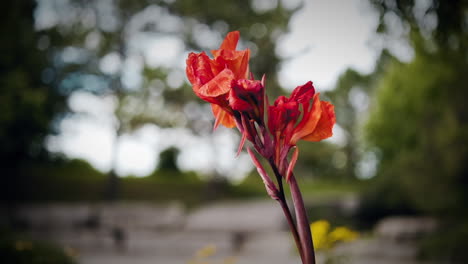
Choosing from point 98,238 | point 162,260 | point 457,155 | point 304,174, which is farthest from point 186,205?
point 304,174

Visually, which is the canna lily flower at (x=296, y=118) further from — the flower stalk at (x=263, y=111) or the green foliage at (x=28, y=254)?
the green foliage at (x=28, y=254)

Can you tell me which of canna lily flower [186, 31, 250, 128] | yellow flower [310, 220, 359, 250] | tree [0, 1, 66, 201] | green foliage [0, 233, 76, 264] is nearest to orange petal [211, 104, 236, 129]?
canna lily flower [186, 31, 250, 128]

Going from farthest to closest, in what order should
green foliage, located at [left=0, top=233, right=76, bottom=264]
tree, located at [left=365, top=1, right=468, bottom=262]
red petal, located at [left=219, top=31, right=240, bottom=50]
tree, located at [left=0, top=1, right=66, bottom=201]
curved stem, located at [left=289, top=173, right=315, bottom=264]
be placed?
tree, located at [left=0, top=1, right=66, bottom=201], green foliage, located at [left=0, top=233, right=76, bottom=264], tree, located at [left=365, top=1, right=468, bottom=262], red petal, located at [left=219, top=31, right=240, bottom=50], curved stem, located at [left=289, top=173, right=315, bottom=264]

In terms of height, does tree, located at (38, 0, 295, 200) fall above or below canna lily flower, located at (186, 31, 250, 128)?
above

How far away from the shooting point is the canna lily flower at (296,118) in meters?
0.60

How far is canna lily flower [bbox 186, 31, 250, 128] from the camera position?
58cm

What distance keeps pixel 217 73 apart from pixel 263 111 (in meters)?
0.12

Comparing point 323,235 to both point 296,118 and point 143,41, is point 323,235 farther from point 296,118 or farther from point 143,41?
point 143,41

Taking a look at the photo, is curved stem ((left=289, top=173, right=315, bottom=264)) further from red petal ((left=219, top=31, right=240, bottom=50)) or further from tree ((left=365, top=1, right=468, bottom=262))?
tree ((left=365, top=1, right=468, bottom=262))

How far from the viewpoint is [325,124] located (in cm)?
61

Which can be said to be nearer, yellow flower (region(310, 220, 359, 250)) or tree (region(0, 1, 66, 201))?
yellow flower (region(310, 220, 359, 250))

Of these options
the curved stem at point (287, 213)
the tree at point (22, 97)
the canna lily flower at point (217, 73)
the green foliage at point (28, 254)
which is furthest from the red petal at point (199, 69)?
the tree at point (22, 97)

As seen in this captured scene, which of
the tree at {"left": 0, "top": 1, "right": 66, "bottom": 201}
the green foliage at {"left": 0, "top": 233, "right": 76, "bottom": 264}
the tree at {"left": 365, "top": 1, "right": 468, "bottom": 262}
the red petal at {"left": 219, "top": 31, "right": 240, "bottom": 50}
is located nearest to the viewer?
the red petal at {"left": 219, "top": 31, "right": 240, "bottom": 50}

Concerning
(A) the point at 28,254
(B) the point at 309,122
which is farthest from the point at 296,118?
(A) the point at 28,254
